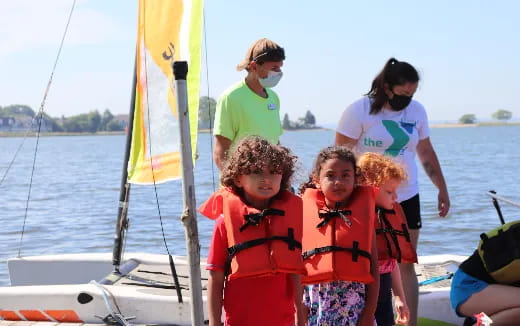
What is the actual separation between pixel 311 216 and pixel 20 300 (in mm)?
2490

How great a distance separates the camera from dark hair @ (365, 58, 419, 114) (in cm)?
457

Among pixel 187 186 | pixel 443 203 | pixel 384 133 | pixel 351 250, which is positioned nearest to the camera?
pixel 187 186

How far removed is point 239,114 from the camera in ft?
15.6

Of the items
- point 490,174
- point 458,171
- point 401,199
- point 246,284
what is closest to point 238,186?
point 246,284

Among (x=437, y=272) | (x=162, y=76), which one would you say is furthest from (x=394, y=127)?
(x=162, y=76)

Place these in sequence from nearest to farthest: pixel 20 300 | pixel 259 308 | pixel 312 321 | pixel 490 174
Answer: pixel 259 308
pixel 312 321
pixel 20 300
pixel 490 174

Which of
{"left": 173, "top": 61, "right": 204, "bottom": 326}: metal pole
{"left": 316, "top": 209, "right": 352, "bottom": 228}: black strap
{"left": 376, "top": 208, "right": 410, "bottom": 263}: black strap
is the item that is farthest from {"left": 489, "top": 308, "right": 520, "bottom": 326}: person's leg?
{"left": 173, "top": 61, "right": 204, "bottom": 326}: metal pole

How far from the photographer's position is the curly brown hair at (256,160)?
341 centimetres

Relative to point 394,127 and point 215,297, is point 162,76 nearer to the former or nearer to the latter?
point 394,127

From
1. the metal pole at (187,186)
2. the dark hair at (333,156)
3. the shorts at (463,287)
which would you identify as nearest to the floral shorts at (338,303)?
the dark hair at (333,156)

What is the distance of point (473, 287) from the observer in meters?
4.29

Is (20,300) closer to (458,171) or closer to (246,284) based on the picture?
(246,284)

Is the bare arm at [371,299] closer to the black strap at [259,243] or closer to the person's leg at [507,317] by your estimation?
the black strap at [259,243]

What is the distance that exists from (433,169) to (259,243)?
6.31 ft
